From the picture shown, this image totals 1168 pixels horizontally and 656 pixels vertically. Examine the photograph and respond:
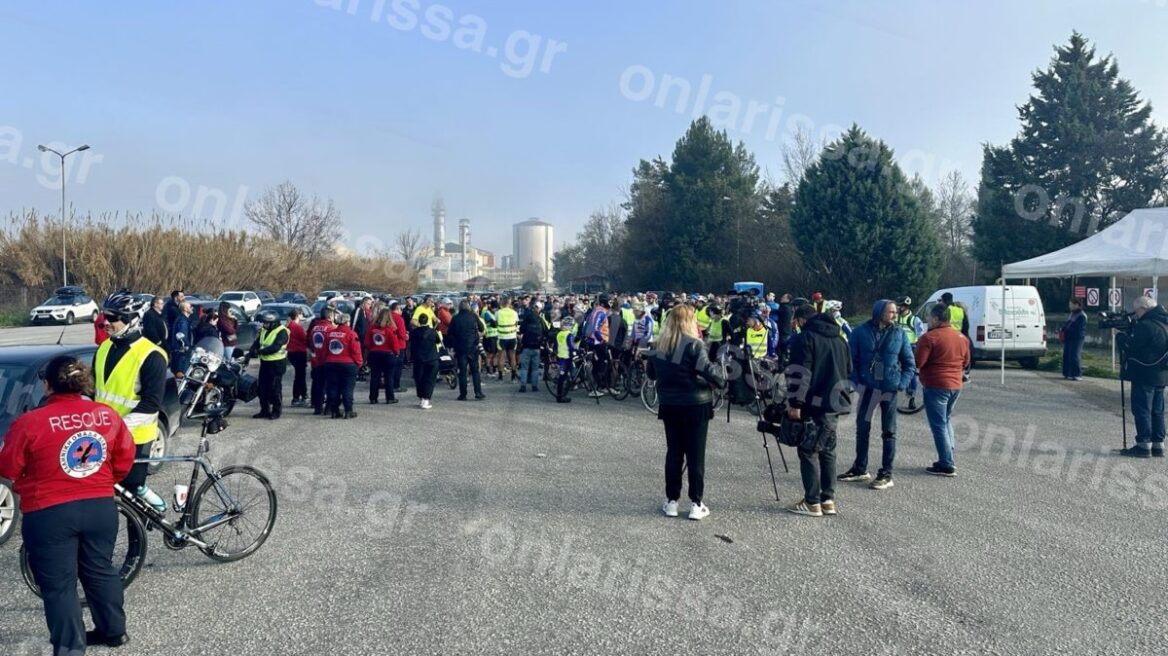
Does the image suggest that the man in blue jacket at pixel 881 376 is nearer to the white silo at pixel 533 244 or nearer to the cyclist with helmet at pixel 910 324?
the cyclist with helmet at pixel 910 324

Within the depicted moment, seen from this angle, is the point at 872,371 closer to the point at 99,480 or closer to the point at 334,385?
the point at 99,480

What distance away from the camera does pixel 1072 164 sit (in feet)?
129

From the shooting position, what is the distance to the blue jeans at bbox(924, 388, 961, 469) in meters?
8.04

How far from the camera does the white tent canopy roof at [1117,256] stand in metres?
16.1

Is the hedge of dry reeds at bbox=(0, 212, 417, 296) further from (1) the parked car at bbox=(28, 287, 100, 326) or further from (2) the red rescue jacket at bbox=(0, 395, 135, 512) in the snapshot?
(2) the red rescue jacket at bbox=(0, 395, 135, 512)

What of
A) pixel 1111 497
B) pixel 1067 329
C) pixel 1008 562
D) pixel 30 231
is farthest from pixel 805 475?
pixel 30 231

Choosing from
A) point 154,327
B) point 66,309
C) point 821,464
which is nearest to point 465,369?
point 154,327

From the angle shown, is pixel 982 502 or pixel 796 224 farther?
pixel 796 224

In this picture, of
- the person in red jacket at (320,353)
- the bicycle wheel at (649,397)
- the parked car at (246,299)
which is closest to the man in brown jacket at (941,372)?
the bicycle wheel at (649,397)

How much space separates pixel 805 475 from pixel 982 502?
173cm

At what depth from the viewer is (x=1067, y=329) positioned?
56.6ft

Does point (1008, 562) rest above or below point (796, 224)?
below

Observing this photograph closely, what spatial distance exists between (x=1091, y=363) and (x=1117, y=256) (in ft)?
12.6

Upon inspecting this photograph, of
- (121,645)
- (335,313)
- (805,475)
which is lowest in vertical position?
(121,645)
